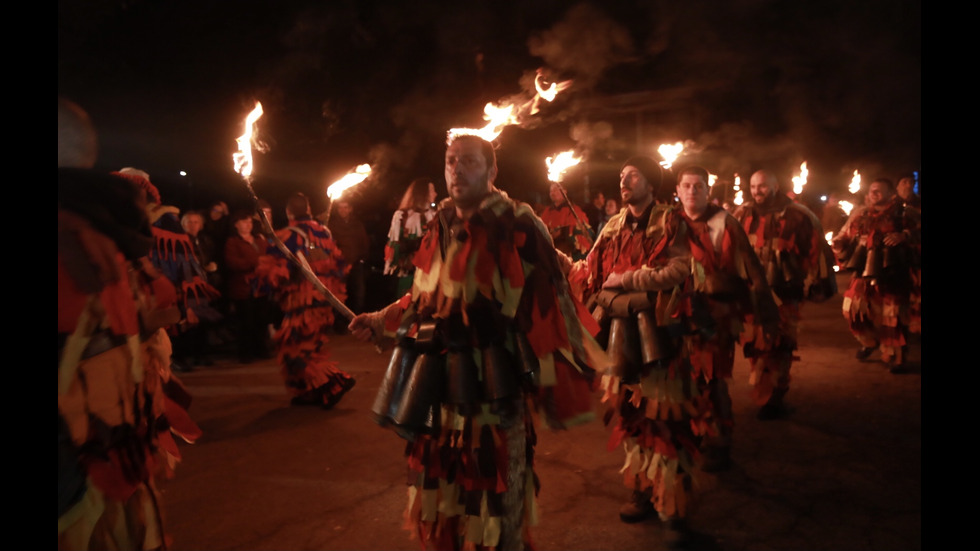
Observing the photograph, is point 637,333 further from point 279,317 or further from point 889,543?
point 279,317

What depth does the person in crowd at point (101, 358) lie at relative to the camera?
2.09 meters

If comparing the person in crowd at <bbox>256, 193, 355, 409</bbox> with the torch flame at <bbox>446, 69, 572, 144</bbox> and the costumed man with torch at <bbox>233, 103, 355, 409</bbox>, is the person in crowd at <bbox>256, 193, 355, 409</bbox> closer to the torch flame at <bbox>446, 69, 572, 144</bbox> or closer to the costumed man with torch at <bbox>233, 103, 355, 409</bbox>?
the costumed man with torch at <bbox>233, 103, 355, 409</bbox>

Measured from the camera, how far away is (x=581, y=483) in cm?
439

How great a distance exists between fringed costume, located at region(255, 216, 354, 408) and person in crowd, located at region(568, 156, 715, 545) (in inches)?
135

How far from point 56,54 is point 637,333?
296cm

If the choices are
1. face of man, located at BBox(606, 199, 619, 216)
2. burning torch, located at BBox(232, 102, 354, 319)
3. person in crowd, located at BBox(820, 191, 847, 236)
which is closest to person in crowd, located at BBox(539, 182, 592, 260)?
face of man, located at BBox(606, 199, 619, 216)

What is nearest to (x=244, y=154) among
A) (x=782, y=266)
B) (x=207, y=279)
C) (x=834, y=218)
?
(x=782, y=266)

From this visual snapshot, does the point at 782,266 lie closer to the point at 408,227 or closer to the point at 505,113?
the point at 505,113

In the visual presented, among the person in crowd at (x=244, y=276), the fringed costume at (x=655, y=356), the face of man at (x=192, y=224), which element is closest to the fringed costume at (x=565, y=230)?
the person in crowd at (x=244, y=276)

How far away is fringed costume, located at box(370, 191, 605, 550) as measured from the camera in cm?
257

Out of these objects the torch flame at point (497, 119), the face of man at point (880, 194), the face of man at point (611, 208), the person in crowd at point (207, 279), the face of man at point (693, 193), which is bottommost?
the person in crowd at point (207, 279)

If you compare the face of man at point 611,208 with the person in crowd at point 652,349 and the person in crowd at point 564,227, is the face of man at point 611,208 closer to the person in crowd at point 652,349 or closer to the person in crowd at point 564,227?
the person in crowd at point 564,227

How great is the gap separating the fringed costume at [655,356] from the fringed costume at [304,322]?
3.43 meters

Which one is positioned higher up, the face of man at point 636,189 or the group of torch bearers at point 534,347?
the face of man at point 636,189
